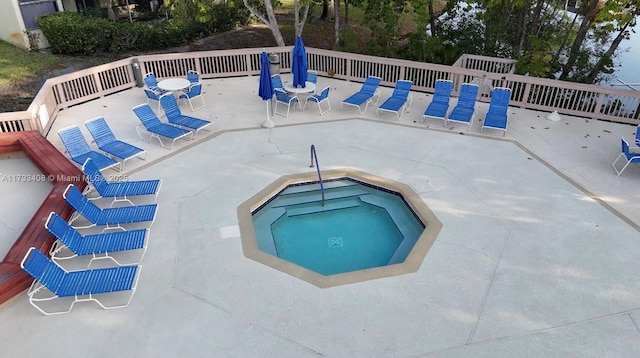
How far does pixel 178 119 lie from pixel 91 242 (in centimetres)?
522

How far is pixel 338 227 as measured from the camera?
28.9 feet

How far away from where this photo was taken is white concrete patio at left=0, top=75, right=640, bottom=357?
615cm

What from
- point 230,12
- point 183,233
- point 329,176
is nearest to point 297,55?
point 329,176

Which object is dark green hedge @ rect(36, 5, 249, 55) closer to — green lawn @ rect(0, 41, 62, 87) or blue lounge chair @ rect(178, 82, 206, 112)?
green lawn @ rect(0, 41, 62, 87)

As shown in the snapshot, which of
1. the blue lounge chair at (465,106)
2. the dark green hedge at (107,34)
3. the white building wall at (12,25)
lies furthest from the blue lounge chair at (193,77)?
the white building wall at (12,25)

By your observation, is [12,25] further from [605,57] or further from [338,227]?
[605,57]

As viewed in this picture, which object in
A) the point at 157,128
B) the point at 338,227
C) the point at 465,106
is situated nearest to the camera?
the point at 338,227

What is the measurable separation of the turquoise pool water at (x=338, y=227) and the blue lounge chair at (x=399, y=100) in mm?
3707

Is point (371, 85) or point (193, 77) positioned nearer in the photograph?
point (371, 85)

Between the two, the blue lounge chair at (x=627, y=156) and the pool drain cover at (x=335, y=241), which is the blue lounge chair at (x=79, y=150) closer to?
the pool drain cover at (x=335, y=241)

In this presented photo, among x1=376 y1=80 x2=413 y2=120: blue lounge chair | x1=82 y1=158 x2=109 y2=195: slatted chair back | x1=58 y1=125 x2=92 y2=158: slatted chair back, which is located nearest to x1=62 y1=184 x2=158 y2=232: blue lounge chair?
x1=82 y1=158 x2=109 y2=195: slatted chair back

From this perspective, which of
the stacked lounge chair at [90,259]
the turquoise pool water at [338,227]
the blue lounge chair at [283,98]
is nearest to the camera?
the stacked lounge chair at [90,259]

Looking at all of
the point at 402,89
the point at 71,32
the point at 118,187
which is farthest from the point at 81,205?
the point at 71,32

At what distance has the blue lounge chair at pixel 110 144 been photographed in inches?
405
